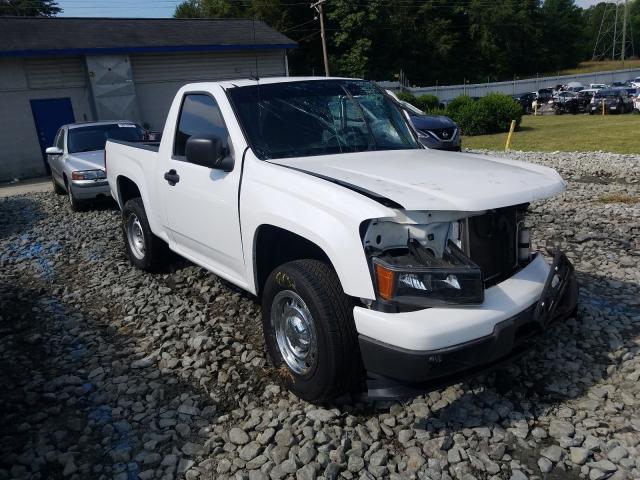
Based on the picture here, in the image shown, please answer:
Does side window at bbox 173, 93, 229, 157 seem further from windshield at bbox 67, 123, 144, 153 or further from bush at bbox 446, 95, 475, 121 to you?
bush at bbox 446, 95, 475, 121

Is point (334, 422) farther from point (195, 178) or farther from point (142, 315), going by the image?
point (142, 315)

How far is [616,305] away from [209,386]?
11.1ft

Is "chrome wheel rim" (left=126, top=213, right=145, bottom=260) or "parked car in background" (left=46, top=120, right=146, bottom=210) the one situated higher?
"parked car in background" (left=46, top=120, right=146, bottom=210)

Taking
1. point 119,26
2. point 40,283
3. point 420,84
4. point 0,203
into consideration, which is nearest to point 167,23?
point 119,26

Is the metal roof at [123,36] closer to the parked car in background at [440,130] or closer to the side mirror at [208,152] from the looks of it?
the parked car in background at [440,130]

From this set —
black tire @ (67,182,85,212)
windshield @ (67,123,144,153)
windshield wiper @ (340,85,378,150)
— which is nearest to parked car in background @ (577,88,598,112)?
windshield @ (67,123,144,153)

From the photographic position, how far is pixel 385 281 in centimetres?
287

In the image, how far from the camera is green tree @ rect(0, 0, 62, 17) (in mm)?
60250

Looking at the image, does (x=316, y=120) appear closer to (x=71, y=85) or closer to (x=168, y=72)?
(x=71, y=85)

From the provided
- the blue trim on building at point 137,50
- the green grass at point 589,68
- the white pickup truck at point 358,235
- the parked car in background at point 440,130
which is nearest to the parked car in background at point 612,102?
the blue trim on building at point 137,50

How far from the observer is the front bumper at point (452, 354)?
2809 millimetres

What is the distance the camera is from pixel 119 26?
23.1 m

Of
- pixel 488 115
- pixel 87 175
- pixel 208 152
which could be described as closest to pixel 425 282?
pixel 208 152

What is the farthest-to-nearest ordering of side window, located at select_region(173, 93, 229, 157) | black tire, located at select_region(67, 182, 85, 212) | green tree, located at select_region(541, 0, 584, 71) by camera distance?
green tree, located at select_region(541, 0, 584, 71)
black tire, located at select_region(67, 182, 85, 212)
side window, located at select_region(173, 93, 229, 157)
